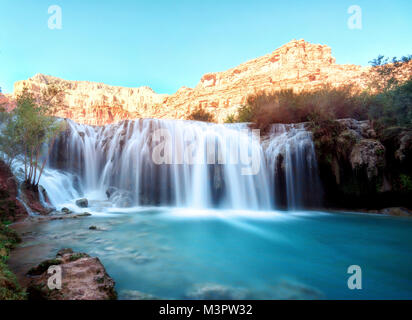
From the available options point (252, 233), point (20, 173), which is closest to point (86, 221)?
point (20, 173)

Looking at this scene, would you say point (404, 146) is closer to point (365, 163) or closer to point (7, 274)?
point (365, 163)

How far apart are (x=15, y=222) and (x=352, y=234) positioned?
1098 centimetres

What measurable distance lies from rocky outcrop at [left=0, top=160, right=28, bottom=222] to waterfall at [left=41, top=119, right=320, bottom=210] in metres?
2.29

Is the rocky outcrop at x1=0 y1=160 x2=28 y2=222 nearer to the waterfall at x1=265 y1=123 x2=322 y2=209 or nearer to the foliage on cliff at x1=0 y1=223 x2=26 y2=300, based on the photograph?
the foliage on cliff at x1=0 y1=223 x2=26 y2=300

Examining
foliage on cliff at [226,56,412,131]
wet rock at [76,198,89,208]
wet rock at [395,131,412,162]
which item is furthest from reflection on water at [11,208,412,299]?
foliage on cliff at [226,56,412,131]

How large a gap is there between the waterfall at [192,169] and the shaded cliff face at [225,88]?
3169 centimetres

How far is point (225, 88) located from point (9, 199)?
198 ft

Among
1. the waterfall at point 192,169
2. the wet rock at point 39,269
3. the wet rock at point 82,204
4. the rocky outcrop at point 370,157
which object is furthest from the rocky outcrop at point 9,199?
the rocky outcrop at point 370,157

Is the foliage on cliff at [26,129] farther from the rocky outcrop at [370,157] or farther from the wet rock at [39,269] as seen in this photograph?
the rocky outcrop at [370,157]

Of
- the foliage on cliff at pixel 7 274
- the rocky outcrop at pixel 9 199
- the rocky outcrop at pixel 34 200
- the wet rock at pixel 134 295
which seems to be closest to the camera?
the foliage on cliff at pixel 7 274

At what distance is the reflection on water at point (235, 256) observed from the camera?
288 cm

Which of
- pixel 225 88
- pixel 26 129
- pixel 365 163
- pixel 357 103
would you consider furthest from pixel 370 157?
pixel 225 88

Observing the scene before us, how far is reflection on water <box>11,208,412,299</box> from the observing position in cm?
288
